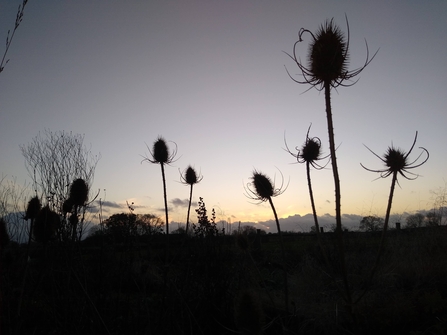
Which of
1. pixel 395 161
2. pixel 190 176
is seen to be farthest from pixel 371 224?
pixel 395 161

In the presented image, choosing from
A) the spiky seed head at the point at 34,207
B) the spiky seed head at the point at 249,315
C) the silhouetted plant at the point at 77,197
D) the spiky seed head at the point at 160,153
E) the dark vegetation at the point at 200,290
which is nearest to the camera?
the spiky seed head at the point at 249,315

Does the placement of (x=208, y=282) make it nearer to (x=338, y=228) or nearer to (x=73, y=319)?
(x=73, y=319)

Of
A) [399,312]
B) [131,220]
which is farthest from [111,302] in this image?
[399,312]

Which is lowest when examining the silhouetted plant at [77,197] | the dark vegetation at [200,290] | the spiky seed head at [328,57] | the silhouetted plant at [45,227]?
the dark vegetation at [200,290]

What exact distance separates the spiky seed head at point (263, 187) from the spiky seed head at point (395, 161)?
180cm

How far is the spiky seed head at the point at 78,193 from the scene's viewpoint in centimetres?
460

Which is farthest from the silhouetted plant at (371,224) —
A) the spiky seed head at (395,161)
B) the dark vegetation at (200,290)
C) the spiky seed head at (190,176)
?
the spiky seed head at (395,161)

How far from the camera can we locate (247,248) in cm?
462

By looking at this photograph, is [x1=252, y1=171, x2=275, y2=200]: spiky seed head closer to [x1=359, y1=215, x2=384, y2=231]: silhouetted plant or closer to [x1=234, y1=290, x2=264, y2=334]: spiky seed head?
[x1=234, y1=290, x2=264, y2=334]: spiky seed head

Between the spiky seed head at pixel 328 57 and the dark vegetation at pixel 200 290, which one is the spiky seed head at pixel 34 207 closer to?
the dark vegetation at pixel 200 290

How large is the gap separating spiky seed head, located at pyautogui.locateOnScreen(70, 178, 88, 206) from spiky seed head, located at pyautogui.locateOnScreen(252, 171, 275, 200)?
2.34 meters

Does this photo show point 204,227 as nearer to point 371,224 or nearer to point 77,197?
point 77,197

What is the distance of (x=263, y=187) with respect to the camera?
16.0 ft

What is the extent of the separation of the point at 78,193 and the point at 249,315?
3.43 m
